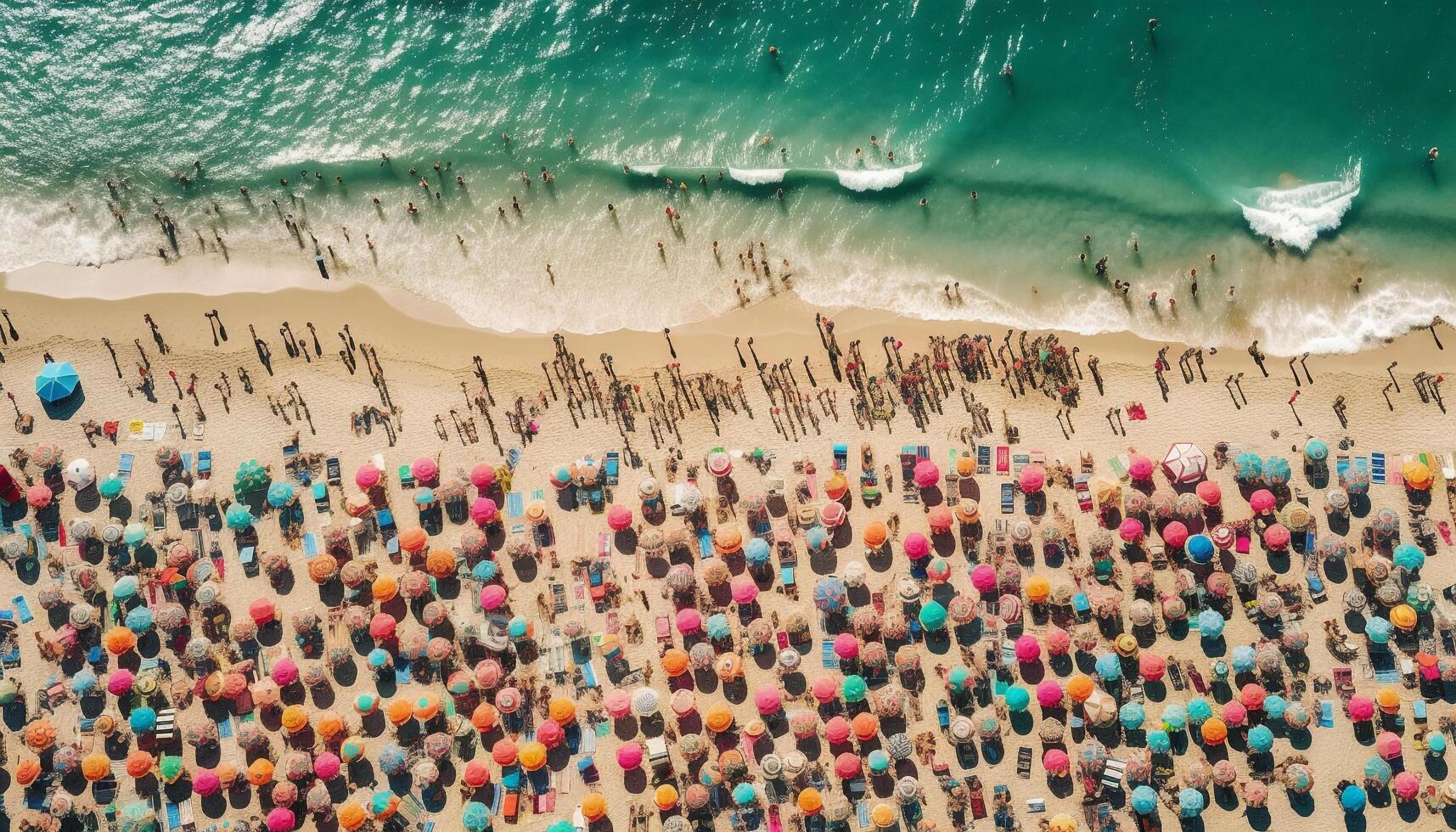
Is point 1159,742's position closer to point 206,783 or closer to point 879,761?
point 879,761

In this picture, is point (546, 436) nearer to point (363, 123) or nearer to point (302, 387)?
point (302, 387)

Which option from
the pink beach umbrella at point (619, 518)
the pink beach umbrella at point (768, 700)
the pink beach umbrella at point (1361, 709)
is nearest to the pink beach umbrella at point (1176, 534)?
the pink beach umbrella at point (1361, 709)

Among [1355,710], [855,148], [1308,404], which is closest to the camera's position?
[1355,710]

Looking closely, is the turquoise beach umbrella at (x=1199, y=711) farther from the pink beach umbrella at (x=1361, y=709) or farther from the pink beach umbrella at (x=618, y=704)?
the pink beach umbrella at (x=618, y=704)

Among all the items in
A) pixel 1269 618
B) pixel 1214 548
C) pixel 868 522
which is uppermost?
pixel 868 522

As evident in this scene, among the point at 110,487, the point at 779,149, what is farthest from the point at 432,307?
the point at 779,149

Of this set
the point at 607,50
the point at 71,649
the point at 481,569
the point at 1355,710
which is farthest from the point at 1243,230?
the point at 71,649
